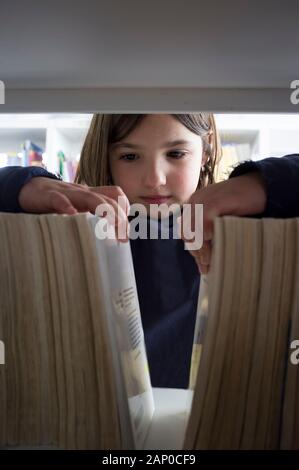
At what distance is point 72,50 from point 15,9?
0.25 ft

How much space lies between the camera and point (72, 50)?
0.42 meters

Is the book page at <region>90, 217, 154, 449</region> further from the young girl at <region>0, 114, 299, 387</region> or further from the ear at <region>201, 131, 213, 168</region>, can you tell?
the ear at <region>201, 131, 213, 168</region>

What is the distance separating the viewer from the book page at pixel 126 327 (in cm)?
39

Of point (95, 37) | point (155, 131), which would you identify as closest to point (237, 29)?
point (95, 37)

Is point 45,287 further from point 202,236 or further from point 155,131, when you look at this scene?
point 155,131

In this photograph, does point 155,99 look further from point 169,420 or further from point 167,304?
point 167,304

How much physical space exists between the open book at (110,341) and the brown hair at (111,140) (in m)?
0.66

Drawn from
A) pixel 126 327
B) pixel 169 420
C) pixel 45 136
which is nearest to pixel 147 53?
pixel 126 327

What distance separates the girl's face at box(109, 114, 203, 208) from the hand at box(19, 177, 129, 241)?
1.59 ft

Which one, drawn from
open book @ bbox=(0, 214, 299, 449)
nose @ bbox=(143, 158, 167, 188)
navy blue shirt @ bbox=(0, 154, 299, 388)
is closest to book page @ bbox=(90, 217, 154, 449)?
open book @ bbox=(0, 214, 299, 449)

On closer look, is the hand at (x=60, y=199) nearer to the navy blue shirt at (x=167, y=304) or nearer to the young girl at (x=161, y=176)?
the navy blue shirt at (x=167, y=304)

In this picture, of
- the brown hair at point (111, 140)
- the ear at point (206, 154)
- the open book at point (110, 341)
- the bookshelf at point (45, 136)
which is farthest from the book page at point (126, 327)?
the bookshelf at point (45, 136)

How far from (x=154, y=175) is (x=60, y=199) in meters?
0.52

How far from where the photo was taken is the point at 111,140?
1.03 m
